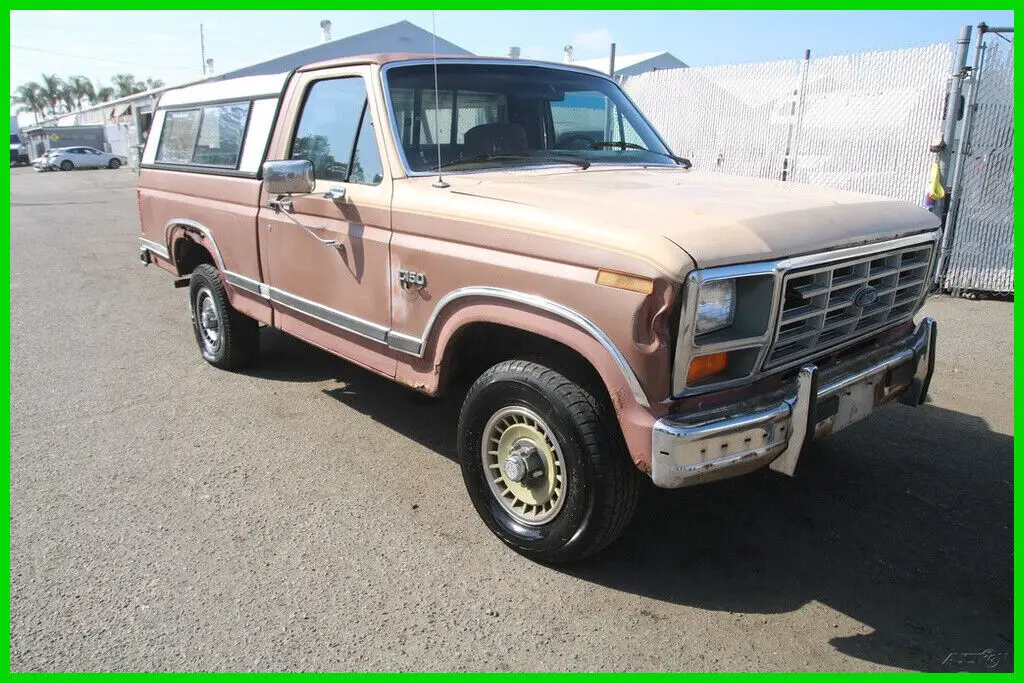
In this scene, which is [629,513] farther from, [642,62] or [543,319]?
[642,62]

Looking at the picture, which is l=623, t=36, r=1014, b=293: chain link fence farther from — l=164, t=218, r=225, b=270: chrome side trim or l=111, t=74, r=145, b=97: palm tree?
l=111, t=74, r=145, b=97: palm tree

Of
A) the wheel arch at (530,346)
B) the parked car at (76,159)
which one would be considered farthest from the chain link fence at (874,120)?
the parked car at (76,159)

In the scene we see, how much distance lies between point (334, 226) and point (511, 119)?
3.77 feet

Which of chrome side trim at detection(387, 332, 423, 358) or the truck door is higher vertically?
the truck door

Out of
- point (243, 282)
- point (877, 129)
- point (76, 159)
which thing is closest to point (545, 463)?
point (243, 282)

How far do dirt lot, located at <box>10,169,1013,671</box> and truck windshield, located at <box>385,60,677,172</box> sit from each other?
172 cm

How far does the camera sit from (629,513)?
2.99 metres

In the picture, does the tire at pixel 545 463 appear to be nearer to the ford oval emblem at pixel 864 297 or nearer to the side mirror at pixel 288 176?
the ford oval emblem at pixel 864 297

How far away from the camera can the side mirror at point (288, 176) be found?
3.72m

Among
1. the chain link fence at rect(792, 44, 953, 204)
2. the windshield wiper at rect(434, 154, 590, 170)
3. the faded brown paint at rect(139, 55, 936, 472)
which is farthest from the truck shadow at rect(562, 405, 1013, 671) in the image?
the chain link fence at rect(792, 44, 953, 204)

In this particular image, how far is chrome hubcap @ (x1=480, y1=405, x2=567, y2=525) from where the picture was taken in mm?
3146

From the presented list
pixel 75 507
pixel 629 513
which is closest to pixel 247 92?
pixel 75 507

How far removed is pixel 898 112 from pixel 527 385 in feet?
23.0

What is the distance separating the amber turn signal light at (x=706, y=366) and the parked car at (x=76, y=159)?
4931 centimetres
